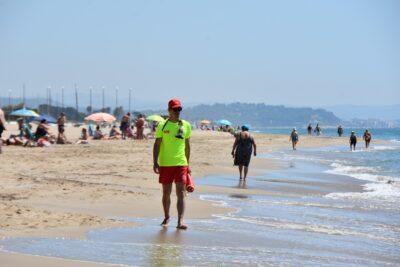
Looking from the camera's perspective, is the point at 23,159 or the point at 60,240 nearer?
the point at 60,240

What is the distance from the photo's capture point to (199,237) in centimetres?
679

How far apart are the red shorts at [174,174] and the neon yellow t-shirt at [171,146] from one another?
5cm

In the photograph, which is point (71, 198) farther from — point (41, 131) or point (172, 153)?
point (41, 131)

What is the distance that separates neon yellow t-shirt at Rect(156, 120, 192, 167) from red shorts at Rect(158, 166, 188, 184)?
5 centimetres

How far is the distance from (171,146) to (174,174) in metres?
0.32

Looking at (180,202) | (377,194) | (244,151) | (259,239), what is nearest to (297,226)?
(259,239)

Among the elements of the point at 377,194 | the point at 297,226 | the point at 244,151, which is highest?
the point at 244,151

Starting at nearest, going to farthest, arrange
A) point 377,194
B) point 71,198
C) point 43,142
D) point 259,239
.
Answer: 1. point 259,239
2. point 71,198
3. point 377,194
4. point 43,142

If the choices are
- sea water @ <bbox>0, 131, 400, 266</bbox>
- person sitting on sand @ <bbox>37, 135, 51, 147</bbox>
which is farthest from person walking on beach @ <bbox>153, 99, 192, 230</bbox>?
person sitting on sand @ <bbox>37, 135, 51, 147</bbox>

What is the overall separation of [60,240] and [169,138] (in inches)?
75.4

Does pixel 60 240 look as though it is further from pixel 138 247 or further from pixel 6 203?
pixel 6 203

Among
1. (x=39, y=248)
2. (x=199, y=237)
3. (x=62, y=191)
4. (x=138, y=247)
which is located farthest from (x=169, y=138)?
(x=62, y=191)

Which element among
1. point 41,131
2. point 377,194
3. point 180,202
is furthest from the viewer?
point 41,131

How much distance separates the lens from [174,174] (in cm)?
752
